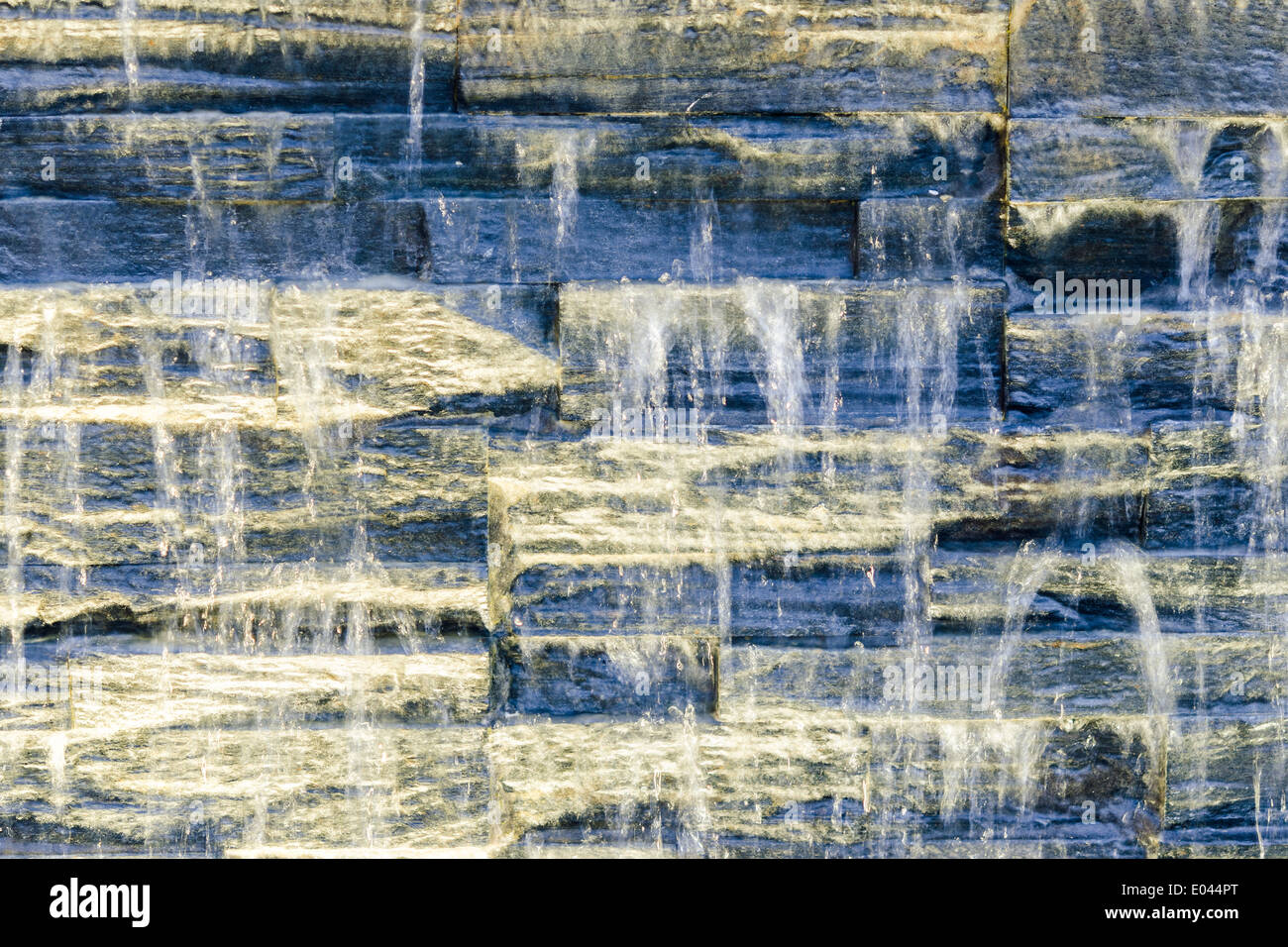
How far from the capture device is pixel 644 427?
3.09 metres

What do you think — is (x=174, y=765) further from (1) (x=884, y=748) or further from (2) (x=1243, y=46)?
(2) (x=1243, y=46)

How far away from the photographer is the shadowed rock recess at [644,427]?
9.97ft

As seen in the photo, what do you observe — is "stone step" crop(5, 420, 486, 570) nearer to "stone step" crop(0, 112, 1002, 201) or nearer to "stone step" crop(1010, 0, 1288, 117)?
"stone step" crop(0, 112, 1002, 201)

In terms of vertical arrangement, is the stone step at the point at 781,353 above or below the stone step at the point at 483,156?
below

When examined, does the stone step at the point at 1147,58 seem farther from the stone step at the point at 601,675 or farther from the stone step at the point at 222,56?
the stone step at the point at 601,675

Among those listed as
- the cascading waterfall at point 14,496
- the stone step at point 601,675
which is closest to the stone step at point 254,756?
the stone step at point 601,675

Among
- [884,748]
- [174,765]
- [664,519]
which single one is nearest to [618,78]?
[664,519]

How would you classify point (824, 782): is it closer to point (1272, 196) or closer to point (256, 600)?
point (256, 600)

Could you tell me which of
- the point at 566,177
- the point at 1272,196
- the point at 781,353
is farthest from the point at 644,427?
the point at 1272,196

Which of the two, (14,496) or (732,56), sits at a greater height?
(732,56)

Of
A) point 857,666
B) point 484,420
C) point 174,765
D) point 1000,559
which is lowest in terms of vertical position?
point 174,765

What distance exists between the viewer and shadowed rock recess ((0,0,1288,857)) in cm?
304

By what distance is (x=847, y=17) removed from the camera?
3.04 meters

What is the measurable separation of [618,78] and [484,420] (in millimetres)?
1221
